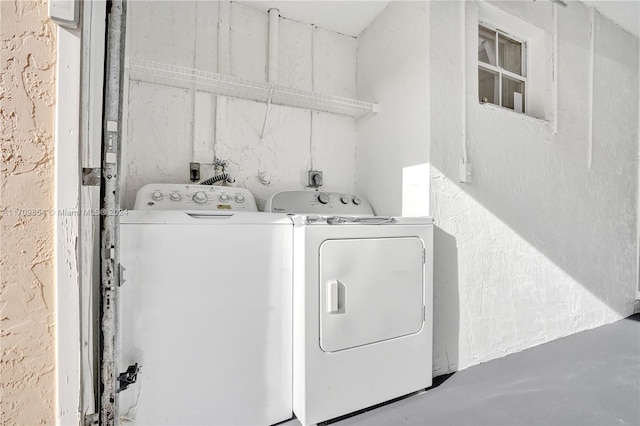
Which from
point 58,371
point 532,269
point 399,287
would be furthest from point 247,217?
point 532,269

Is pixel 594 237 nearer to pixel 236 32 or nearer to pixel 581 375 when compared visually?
pixel 581 375

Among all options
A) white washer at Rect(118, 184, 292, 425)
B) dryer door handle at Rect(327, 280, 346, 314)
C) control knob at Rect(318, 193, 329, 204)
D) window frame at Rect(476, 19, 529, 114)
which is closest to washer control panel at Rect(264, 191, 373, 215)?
control knob at Rect(318, 193, 329, 204)

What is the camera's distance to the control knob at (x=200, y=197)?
5.42ft

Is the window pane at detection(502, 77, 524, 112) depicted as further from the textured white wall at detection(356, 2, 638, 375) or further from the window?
the textured white wall at detection(356, 2, 638, 375)

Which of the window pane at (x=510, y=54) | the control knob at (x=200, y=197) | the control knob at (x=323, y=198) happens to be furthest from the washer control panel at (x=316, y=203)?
the window pane at (x=510, y=54)

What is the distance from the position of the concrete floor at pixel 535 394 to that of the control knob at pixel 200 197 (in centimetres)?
125

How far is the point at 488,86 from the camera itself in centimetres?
225

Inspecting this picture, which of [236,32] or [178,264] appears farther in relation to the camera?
[236,32]

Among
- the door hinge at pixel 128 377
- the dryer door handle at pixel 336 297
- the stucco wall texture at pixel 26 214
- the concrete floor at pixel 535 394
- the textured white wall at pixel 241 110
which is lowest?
the concrete floor at pixel 535 394

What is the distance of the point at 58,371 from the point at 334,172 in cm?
194

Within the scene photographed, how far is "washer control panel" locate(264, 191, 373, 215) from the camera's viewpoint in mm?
1904

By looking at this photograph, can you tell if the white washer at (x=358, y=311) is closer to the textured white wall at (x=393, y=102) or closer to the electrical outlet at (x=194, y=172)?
the textured white wall at (x=393, y=102)

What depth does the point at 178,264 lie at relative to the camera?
1188mm

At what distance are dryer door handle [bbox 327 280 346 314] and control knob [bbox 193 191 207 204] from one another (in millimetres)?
880
